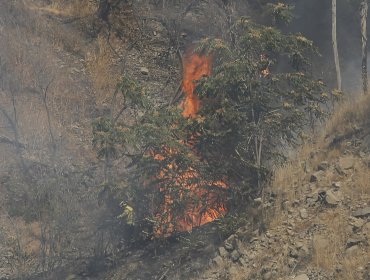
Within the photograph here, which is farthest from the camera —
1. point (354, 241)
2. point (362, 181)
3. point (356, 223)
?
point (362, 181)

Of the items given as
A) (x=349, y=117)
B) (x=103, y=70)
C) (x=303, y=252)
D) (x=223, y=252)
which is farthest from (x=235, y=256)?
(x=103, y=70)

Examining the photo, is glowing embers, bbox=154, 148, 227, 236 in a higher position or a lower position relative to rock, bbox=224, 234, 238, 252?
higher

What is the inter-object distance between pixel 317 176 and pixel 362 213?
1.89 m

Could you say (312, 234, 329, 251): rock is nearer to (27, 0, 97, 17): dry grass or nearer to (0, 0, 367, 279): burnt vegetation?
(0, 0, 367, 279): burnt vegetation

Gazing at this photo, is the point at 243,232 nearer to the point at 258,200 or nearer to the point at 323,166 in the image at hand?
the point at 258,200

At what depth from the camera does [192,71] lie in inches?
947

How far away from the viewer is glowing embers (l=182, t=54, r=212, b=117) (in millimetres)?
20197

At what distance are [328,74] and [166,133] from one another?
17557 mm

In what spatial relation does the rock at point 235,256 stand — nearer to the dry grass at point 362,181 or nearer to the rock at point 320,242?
the rock at point 320,242

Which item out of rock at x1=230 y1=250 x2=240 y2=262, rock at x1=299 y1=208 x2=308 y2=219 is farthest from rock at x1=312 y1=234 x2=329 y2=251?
rock at x1=230 y1=250 x2=240 y2=262

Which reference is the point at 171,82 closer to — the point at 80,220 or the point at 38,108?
the point at 38,108

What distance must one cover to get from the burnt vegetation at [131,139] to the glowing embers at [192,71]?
0.09 metres

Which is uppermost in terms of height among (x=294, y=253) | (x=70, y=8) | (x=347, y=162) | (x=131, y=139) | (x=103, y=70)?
(x=70, y=8)

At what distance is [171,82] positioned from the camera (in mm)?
25094
